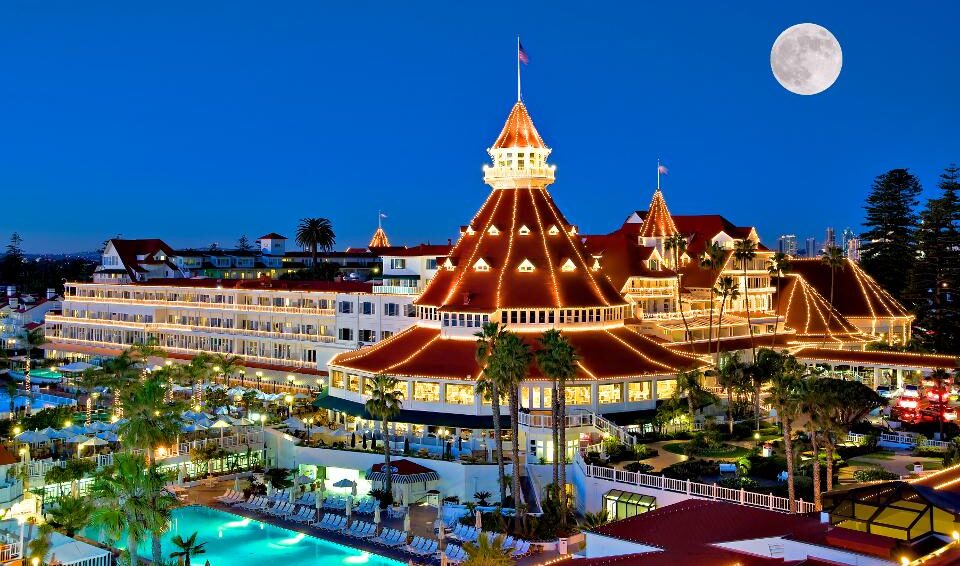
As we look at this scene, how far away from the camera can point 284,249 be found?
13100cm

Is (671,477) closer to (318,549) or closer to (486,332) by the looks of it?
(486,332)

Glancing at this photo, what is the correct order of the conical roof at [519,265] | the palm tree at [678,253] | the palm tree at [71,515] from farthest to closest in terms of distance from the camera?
the palm tree at [678,253] < the conical roof at [519,265] < the palm tree at [71,515]

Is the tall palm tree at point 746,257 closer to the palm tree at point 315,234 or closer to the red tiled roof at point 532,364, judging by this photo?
the red tiled roof at point 532,364

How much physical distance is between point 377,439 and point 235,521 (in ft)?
34.5

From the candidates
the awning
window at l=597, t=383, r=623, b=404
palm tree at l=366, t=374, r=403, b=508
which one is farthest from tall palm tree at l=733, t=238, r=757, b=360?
palm tree at l=366, t=374, r=403, b=508

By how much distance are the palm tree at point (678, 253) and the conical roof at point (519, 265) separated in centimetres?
1018

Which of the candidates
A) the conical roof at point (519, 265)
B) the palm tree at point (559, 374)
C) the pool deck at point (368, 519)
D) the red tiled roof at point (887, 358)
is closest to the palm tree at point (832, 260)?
the red tiled roof at point (887, 358)

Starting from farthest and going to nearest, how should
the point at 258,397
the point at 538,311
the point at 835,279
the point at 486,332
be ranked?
the point at 835,279
the point at 258,397
the point at 538,311
the point at 486,332

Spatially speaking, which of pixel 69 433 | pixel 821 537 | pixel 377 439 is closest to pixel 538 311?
pixel 377 439

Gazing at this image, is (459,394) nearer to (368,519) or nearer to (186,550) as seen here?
(368,519)

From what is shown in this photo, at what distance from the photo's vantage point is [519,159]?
212ft

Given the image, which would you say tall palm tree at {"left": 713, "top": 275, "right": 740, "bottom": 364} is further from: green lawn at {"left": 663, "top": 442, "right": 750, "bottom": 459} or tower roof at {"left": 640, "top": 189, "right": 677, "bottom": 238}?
green lawn at {"left": 663, "top": 442, "right": 750, "bottom": 459}

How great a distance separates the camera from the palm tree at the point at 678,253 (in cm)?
6962

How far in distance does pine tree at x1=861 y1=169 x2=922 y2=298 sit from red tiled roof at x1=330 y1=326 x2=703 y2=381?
174 feet
